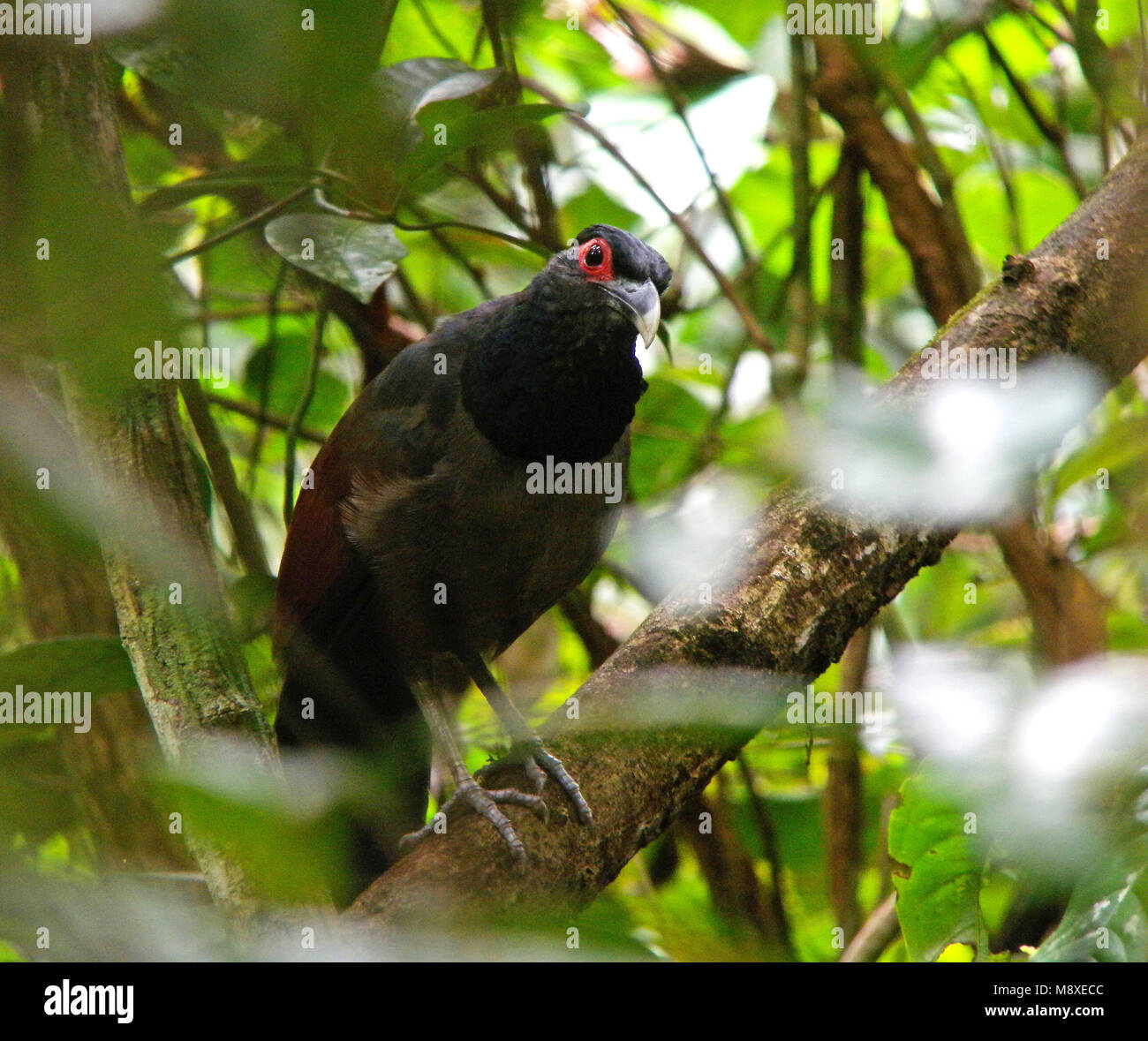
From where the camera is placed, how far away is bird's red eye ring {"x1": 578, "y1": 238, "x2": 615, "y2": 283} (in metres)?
2.30

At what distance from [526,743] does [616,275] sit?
1.01 metres

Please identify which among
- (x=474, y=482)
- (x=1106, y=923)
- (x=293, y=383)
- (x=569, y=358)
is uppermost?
(x=293, y=383)

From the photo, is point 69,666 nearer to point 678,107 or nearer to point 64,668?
point 64,668

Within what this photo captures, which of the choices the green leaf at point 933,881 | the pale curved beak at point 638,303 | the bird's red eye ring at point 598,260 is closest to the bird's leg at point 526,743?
the green leaf at point 933,881

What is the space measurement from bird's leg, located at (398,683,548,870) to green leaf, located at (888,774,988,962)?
0.58 m

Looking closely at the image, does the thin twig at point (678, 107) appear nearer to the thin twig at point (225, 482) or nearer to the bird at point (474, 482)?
the bird at point (474, 482)

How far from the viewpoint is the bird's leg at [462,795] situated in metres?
1.74

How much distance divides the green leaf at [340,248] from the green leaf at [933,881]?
1.22 meters

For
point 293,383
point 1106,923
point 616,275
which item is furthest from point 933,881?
point 293,383

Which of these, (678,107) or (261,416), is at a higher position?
(678,107)

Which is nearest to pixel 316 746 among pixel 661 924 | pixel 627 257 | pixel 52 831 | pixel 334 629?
pixel 334 629

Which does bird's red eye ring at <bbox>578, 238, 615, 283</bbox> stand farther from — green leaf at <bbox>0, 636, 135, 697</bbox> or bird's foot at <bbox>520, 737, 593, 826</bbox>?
green leaf at <bbox>0, 636, 135, 697</bbox>

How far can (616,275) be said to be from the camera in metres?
2.30
